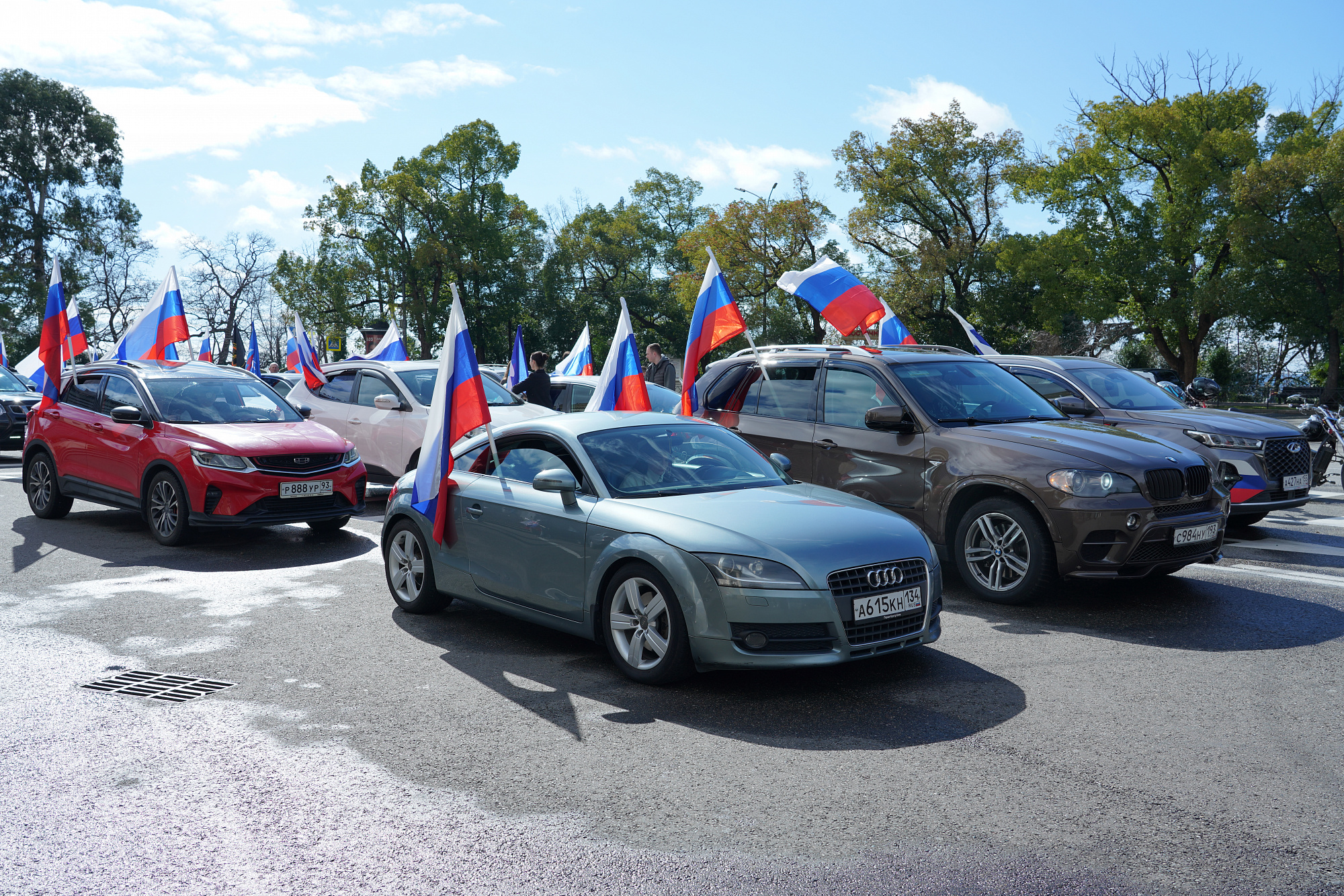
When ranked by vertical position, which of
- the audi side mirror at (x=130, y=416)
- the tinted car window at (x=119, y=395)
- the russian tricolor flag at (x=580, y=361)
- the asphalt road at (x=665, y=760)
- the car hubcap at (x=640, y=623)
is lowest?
the asphalt road at (x=665, y=760)

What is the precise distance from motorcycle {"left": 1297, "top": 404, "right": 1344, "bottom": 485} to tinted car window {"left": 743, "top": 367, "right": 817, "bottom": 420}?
25.9 feet

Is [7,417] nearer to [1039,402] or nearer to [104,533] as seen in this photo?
[104,533]

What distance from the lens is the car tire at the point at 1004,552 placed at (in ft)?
23.9

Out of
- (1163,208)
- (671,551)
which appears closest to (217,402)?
(671,551)

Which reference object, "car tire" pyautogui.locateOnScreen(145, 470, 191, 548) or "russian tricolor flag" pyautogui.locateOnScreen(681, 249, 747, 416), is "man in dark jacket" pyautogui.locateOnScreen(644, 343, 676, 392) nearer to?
"russian tricolor flag" pyautogui.locateOnScreen(681, 249, 747, 416)

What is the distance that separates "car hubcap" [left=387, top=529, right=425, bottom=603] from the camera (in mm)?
7297

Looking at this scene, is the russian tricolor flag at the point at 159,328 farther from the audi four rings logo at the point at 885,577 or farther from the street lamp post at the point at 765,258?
the street lamp post at the point at 765,258

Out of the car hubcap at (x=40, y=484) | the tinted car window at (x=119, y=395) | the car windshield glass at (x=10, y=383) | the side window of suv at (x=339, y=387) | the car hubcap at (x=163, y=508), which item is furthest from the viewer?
the car windshield glass at (x=10, y=383)

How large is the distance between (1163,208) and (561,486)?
41147mm

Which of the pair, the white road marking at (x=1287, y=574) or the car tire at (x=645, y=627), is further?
the white road marking at (x=1287, y=574)

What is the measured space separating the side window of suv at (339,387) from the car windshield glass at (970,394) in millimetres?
7960

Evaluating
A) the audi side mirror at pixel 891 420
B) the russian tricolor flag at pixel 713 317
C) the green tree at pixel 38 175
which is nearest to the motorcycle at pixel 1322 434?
the russian tricolor flag at pixel 713 317

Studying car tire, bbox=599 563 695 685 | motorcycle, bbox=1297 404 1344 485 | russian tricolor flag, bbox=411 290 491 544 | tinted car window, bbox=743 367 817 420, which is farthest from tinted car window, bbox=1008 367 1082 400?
car tire, bbox=599 563 695 685

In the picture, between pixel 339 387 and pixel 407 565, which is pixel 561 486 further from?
pixel 339 387
